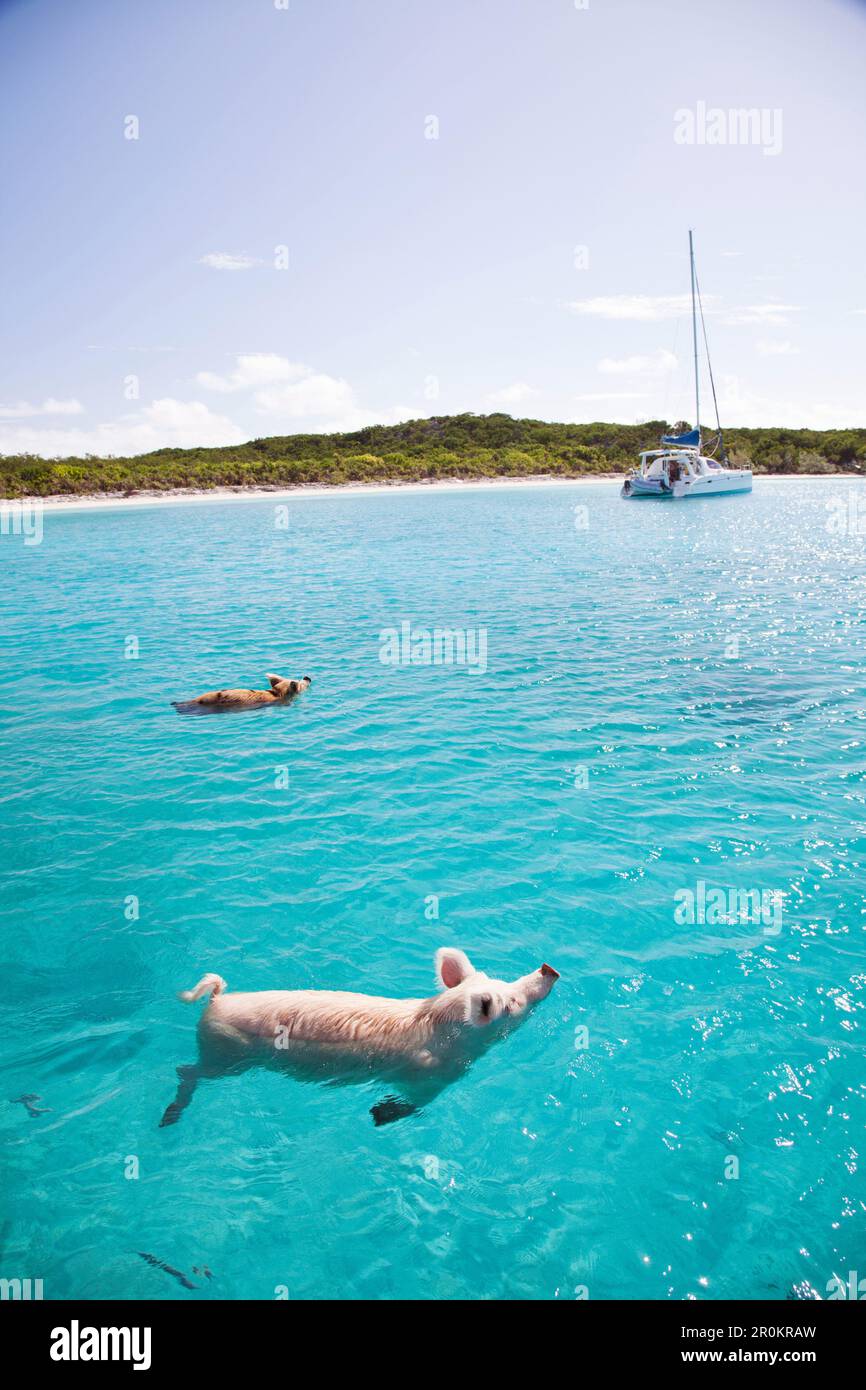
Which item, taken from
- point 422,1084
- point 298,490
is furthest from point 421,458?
point 422,1084

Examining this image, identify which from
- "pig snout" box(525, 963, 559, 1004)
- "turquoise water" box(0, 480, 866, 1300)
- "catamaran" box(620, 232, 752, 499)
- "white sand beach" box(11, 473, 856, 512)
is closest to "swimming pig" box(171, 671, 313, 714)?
"turquoise water" box(0, 480, 866, 1300)

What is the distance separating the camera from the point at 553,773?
366 inches

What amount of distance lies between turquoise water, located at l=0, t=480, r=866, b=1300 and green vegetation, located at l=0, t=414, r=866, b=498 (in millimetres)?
75692

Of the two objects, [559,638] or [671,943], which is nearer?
[671,943]

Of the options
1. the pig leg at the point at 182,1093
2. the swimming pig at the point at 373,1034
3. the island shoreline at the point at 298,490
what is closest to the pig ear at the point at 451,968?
the swimming pig at the point at 373,1034

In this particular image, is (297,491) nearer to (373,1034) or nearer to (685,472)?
(685,472)

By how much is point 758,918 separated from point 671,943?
933 millimetres

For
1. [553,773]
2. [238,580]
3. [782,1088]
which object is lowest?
[782,1088]

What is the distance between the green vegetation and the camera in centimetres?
8162

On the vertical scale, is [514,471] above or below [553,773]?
above

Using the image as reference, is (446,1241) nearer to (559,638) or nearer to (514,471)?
(559,638)

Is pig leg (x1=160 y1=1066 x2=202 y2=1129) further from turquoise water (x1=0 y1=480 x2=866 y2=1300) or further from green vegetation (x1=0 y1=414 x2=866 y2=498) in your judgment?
green vegetation (x1=0 y1=414 x2=866 y2=498)

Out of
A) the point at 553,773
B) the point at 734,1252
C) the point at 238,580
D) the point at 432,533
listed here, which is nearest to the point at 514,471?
the point at 432,533
